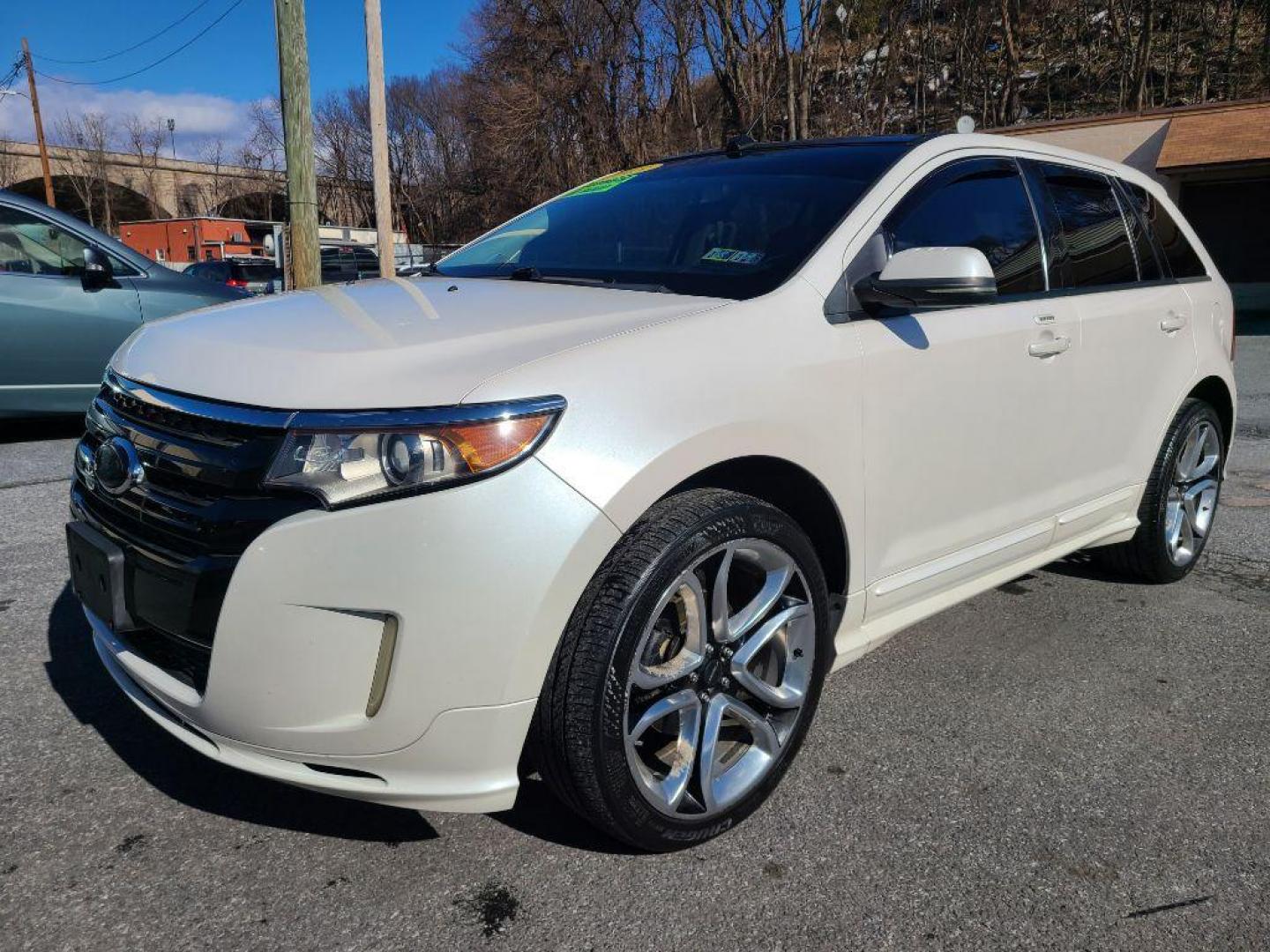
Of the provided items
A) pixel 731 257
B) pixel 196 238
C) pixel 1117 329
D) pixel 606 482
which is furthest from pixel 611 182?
pixel 196 238

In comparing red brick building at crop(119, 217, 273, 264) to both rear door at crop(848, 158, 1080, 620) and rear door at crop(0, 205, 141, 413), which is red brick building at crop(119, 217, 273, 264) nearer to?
rear door at crop(0, 205, 141, 413)

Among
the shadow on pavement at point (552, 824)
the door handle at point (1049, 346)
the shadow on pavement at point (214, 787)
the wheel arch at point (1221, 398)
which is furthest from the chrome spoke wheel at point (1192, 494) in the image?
the shadow on pavement at point (214, 787)

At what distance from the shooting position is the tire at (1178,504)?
A: 12.6ft

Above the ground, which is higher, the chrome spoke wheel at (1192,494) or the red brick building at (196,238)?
the red brick building at (196,238)

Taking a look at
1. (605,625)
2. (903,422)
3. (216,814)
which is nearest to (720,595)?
(605,625)

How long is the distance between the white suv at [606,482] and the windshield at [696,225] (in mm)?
16

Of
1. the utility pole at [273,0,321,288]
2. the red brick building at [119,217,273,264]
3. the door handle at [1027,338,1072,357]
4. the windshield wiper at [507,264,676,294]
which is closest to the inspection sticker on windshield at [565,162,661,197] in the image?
the windshield wiper at [507,264,676,294]

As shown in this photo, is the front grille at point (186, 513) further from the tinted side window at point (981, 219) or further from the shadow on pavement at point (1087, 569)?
the shadow on pavement at point (1087, 569)

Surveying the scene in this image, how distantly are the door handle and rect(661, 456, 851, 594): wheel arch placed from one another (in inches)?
40.1

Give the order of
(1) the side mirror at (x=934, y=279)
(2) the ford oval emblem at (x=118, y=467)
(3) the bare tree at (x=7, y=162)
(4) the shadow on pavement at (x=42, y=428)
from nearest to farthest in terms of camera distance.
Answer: (2) the ford oval emblem at (x=118, y=467) → (1) the side mirror at (x=934, y=279) → (4) the shadow on pavement at (x=42, y=428) → (3) the bare tree at (x=7, y=162)

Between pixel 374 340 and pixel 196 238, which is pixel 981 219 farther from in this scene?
pixel 196 238

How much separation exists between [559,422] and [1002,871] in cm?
138

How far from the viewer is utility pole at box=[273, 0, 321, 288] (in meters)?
8.45

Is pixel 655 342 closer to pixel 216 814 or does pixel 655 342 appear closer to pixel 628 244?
pixel 628 244
